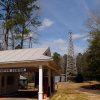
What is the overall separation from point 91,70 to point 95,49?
469cm

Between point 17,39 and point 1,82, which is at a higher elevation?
point 17,39

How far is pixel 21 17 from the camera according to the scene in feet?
159

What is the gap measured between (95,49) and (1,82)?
18953 mm

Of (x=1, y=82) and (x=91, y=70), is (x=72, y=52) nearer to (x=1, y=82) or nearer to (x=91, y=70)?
(x=91, y=70)

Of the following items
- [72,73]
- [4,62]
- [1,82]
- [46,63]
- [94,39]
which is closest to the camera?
[46,63]

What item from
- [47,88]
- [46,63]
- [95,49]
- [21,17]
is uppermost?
[21,17]

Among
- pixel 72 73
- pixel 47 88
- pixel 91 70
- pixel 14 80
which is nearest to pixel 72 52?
pixel 72 73

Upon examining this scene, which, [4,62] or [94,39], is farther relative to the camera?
[94,39]

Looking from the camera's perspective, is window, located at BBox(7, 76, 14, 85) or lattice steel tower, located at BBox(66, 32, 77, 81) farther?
lattice steel tower, located at BBox(66, 32, 77, 81)

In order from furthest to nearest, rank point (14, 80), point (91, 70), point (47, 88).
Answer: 1. point (91, 70)
2. point (14, 80)
3. point (47, 88)

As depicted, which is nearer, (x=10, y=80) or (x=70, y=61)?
(x=10, y=80)

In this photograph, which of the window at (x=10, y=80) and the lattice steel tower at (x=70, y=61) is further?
the lattice steel tower at (x=70, y=61)

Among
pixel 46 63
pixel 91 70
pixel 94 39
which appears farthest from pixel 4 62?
pixel 91 70

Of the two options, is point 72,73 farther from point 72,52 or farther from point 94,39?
point 94,39
